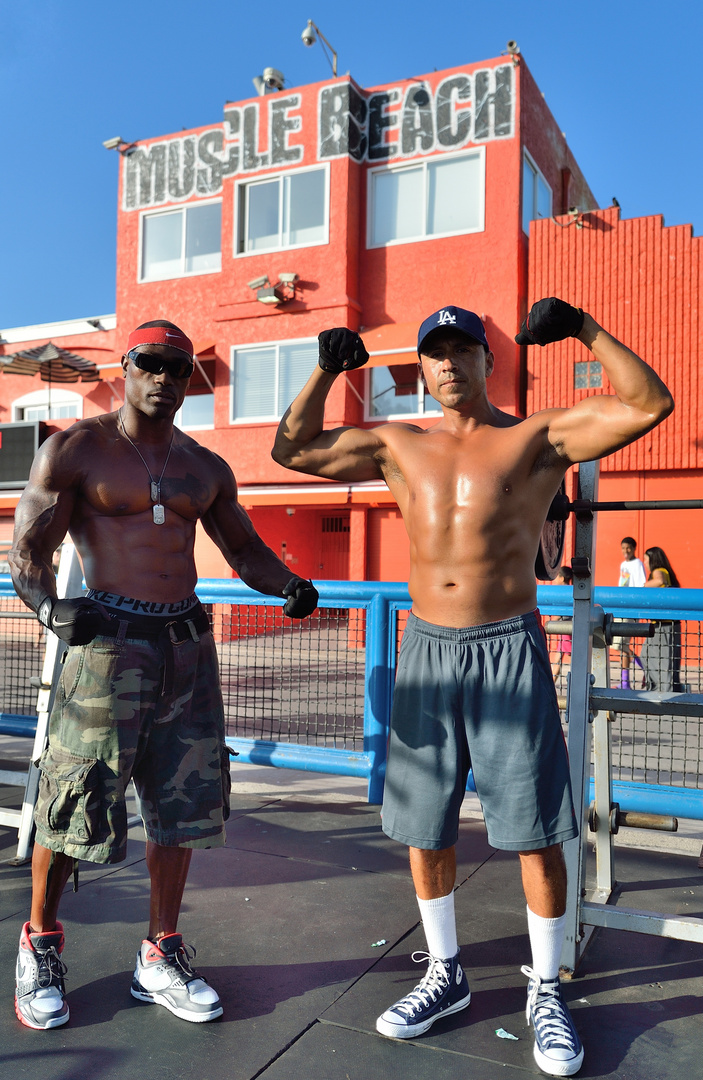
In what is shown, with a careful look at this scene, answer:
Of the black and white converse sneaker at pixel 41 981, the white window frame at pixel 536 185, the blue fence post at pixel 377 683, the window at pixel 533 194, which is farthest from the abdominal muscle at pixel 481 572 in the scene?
the window at pixel 533 194

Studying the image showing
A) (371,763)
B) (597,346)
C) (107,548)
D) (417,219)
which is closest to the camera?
(597,346)

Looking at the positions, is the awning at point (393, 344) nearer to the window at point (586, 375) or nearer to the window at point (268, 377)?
the window at point (268, 377)

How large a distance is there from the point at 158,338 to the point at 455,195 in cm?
1401

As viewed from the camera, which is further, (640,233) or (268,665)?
(640,233)

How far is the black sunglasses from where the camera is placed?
2613 millimetres

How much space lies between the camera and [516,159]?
14422 mm

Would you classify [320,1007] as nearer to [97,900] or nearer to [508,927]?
[508,927]

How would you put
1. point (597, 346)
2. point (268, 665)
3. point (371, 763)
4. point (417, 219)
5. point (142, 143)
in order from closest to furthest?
1. point (597, 346)
2. point (371, 763)
3. point (268, 665)
4. point (417, 219)
5. point (142, 143)

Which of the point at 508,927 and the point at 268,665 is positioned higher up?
the point at 268,665

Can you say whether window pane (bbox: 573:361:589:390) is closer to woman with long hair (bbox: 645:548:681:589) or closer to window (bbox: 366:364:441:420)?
window (bbox: 366:364:441:420)

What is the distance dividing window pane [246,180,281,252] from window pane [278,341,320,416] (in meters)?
2.30

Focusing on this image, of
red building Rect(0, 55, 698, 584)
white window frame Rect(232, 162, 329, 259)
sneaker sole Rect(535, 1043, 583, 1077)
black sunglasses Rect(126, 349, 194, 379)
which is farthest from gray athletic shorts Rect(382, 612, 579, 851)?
white window frame Rect(232, 162, 329, 259)

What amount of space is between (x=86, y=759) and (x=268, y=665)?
2.19 metres

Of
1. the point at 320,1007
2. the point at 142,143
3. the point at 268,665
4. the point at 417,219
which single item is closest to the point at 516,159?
the point at 417,219
